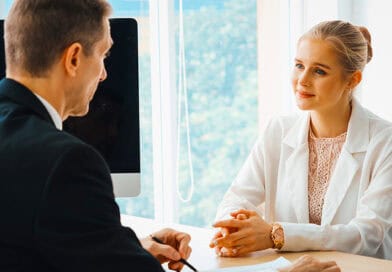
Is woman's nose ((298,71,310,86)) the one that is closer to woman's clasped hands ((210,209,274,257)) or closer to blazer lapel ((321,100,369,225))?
blazer lapel ((321,100,369,225))

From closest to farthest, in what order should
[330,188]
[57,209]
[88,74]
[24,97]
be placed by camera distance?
[57,209]
[24,97]
[88,74]
[330,188]

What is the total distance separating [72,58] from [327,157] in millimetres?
1313

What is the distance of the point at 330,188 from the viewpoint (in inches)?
97.5

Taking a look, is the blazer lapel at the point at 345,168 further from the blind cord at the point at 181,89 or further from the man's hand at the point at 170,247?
the blind cord at the point at 181,89

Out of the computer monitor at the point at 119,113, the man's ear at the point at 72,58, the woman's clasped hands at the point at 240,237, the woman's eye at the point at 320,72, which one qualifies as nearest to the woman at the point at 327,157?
the woman's eye at the point at 320,72

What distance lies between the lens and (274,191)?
8.70 ft

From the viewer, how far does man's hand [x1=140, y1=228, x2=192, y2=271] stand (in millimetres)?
1847

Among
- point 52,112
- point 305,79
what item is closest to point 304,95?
point 305,79

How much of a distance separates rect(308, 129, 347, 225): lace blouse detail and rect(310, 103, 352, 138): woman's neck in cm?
2

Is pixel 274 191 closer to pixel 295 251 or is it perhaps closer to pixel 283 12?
pixel 295 251

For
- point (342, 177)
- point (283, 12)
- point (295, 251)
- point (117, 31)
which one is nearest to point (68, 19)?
point (117, 31)

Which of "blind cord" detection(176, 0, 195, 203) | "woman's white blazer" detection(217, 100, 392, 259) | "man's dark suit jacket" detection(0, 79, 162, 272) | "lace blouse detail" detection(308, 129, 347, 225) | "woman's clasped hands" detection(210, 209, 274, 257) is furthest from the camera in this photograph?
"blind cord" detection(176, 0, 195, 203)

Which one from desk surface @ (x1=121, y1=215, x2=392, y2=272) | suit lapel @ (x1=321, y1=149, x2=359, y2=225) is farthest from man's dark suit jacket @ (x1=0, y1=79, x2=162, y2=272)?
suit lapel @ (x1=321, y1=149, x2=359, y2=225)

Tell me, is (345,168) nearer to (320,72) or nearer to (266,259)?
(320,72)
